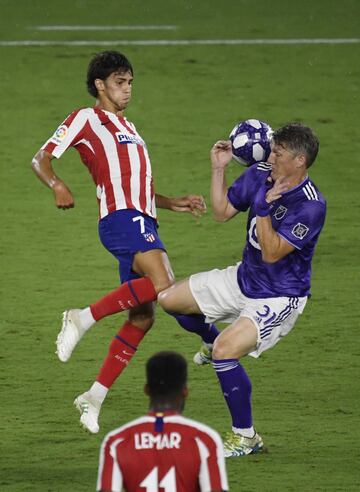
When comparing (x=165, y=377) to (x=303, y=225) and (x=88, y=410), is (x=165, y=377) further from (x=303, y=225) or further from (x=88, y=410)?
(x=88, y=410)

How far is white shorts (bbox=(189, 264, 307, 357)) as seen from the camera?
297 inches

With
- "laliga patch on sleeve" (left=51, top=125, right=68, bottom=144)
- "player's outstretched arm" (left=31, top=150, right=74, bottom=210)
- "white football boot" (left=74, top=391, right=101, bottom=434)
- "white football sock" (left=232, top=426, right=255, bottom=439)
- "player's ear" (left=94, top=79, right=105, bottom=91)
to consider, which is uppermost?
"player's ear" (left=94, top=79, right=105, bottom=91)

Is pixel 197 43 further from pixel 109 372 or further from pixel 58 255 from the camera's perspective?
pixel 109 372

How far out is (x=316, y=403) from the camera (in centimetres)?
847

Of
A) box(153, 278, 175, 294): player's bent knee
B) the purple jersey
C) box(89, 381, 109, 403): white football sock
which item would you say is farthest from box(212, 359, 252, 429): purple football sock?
box(89, 381, 109, 403): white football sock

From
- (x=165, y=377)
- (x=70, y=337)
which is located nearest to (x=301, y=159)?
(x=70, y=337)

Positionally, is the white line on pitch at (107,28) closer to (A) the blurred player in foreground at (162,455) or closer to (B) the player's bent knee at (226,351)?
(B) the player's bent knee at (226,351)

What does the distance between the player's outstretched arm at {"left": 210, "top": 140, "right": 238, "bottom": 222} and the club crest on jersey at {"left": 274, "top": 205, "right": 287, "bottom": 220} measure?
38 cm

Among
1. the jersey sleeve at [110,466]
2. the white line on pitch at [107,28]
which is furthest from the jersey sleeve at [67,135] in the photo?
the white line on pitch at [107,28]

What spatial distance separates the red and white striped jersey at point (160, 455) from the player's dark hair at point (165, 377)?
4.3 inches

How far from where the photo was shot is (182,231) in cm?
1249

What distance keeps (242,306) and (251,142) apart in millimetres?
979

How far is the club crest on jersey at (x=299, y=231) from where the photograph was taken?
7445mm

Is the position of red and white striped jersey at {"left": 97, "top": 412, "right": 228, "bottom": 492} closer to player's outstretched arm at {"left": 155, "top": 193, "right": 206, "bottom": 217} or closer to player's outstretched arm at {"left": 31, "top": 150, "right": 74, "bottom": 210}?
player's outstretched arm at {"left": 31, "top": 150, "right": 74, "bottom": 210}
